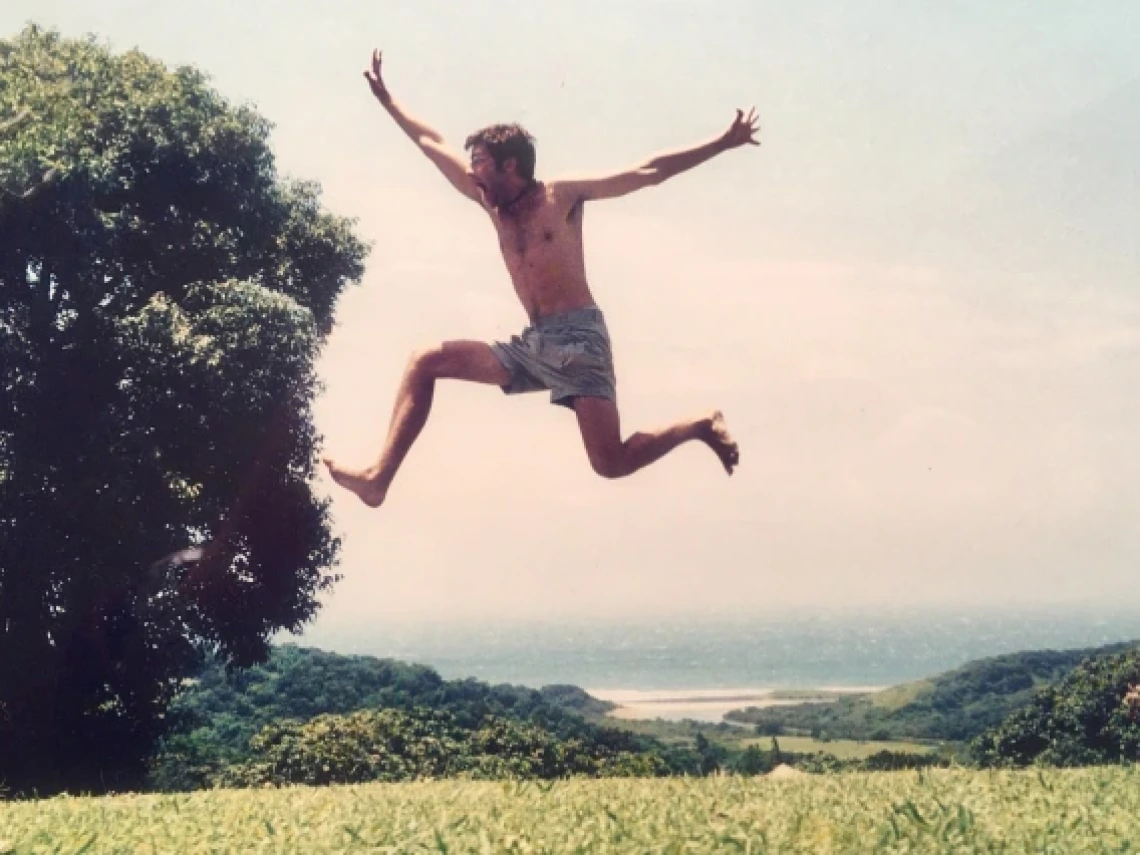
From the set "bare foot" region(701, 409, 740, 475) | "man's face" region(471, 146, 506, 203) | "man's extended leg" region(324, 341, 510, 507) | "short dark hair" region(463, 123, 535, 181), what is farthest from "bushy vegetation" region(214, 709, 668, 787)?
"short dark hair" region(463, 123, 535, 181)

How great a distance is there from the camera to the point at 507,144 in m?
6.34

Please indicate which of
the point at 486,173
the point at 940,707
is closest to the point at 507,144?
the point at 486,173

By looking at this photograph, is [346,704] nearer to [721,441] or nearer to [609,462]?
[721,441]

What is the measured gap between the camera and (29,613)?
1795cm

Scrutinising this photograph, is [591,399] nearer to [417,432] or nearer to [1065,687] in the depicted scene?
[417,432]

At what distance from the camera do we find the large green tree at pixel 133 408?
17891 millimetres

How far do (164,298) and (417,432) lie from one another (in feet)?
44.6

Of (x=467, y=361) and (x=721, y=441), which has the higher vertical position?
(x=467, y=361)

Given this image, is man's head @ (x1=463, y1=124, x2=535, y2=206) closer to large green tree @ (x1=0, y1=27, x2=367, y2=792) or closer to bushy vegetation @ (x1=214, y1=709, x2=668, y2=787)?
large green tree @ (x1=0, y1=27, x2=367, y2=792)

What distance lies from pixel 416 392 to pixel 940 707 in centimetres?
11310

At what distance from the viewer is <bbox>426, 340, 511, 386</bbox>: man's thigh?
661 cm

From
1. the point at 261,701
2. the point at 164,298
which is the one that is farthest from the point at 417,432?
the point at 261,701

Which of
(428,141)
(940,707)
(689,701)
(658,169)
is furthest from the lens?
(689,701)

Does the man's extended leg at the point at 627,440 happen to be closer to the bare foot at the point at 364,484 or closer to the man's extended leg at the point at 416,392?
the man's extended leg at the point at 416,392
